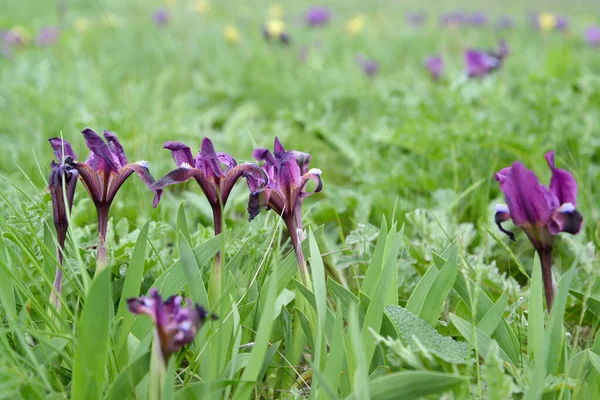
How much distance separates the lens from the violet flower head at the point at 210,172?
1141 millimetres

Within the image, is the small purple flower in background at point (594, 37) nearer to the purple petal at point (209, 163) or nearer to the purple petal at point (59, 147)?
the purple petal at point (209, 163)

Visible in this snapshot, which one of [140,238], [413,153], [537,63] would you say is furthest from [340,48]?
[140,238]

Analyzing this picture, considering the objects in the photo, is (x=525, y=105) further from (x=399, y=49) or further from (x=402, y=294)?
(x=399, y=49)

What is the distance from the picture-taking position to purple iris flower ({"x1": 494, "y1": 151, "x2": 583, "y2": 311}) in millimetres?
1180

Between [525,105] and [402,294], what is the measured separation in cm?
185

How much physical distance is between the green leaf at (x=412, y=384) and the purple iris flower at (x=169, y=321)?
258 millimetres

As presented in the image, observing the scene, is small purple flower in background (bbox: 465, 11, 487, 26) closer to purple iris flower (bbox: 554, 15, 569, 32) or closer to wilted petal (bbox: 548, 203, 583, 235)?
purple iris flower (bbox: 554, 15, 569, 32)

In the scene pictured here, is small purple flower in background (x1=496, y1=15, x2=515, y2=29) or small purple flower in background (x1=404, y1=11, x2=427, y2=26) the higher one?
small purple flower in background (x1=404, y1=11, x2=427, y2=26)

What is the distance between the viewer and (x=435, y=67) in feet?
12.4

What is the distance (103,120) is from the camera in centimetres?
259

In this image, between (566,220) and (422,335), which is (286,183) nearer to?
(422,335)

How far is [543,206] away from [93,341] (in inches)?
33.5

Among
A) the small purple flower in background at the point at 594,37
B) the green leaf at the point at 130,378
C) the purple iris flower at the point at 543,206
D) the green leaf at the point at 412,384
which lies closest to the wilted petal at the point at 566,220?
the purple iris flower at the point at 543,206

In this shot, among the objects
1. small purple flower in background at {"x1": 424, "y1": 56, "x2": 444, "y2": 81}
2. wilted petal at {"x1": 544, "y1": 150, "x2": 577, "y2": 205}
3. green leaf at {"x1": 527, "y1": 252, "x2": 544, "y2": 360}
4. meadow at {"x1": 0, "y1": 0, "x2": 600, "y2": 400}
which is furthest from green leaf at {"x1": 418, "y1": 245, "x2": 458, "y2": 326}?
small purple flower in background at {"x1": 424, "y1": 56, "x2": 444, "y2": 81}
